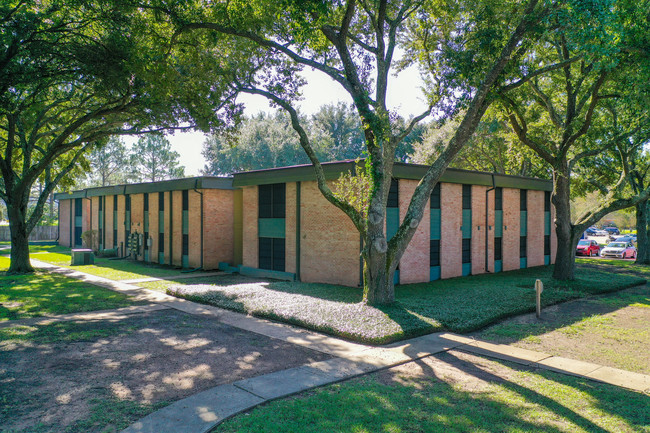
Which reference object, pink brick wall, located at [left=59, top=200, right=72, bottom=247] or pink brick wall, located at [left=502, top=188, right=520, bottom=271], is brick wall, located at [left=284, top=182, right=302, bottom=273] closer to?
pink brick wall, located at [left=502, top=188, right=520, bottom=271]

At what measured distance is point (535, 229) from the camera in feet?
88.7

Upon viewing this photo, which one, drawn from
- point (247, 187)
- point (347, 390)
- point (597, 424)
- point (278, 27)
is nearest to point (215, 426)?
point (347, 390)

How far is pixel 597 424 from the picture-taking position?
5973 mm

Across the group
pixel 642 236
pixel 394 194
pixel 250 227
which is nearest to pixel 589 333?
pixel 394 194

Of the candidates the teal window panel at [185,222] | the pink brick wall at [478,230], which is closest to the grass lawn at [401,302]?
the pink brick wall at [478,230]

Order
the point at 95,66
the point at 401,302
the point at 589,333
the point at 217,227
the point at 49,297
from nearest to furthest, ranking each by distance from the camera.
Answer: the point at 589,333 < the point at 401,302 < the point at 49,297 < the point at 95,66 < the point at 217,227

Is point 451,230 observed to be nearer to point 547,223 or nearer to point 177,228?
point 547,223

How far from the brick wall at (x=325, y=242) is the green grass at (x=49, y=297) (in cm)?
750

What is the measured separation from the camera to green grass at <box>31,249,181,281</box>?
22303mm

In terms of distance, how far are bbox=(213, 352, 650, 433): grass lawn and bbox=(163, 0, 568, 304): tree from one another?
507cm

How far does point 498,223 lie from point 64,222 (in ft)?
129

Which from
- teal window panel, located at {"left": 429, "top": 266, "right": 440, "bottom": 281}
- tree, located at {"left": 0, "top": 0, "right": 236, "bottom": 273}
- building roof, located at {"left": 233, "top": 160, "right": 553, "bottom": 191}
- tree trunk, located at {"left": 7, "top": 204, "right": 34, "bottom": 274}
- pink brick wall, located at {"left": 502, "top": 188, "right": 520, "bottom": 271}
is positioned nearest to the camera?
tree, located at {"left": 0, "top": 0, "right": 236, "bottom": 273}

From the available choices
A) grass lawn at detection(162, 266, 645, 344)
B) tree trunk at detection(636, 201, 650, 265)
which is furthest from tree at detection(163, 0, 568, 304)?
A: tree trunk at detection(636, 201, 650, 265)

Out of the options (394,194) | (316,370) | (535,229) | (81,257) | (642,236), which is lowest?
(316,370)
